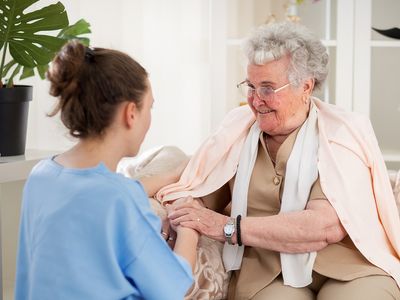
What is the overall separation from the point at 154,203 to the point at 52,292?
3.29 feet

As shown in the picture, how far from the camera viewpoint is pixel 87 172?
5.07ft

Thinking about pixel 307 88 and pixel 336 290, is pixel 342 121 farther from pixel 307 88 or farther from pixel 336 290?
pixel 336 290

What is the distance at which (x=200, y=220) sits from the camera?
2.39 metres

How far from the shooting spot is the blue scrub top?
1511 mm

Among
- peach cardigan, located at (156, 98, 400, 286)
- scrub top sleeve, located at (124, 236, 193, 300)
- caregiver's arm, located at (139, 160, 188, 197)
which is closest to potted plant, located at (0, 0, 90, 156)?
caregiver's arm, located at (139, 160, 188, 197)

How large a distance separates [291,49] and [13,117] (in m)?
1.19

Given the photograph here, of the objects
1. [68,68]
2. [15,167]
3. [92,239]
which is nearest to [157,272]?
[92,239]

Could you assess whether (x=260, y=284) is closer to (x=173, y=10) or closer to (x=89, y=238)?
(x=89, y=238)

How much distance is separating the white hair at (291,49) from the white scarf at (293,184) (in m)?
0.14

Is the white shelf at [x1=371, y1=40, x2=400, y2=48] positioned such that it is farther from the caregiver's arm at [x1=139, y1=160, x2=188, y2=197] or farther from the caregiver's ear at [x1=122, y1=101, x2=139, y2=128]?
the caregiver's ear at [x1=122, y1=101, x2=139, y2=128]

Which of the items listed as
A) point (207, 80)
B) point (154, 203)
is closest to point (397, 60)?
point (207, 80)

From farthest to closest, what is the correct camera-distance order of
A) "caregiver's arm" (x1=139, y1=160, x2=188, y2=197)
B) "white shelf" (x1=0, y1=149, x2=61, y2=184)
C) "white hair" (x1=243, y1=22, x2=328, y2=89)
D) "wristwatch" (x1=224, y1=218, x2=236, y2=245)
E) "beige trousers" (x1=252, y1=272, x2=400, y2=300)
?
"white shelf" (x1=0, y1=149, x2=61, y2=184) < "caregiver's arm" (x1=139, y1=160, x2=188, y2=197) < "white hair" (x1=243, y1=22, x2=328, y2=89) < "wristwatch" (x1=224, y1=218, x2=236, y2=245) < "beige trousers" (x1=252, y1=272, x2=400, y2=300)

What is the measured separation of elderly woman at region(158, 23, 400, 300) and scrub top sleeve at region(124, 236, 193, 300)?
0.74 metres

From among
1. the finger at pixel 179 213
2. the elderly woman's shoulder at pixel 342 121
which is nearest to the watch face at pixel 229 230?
the finger at pixel 179 213
